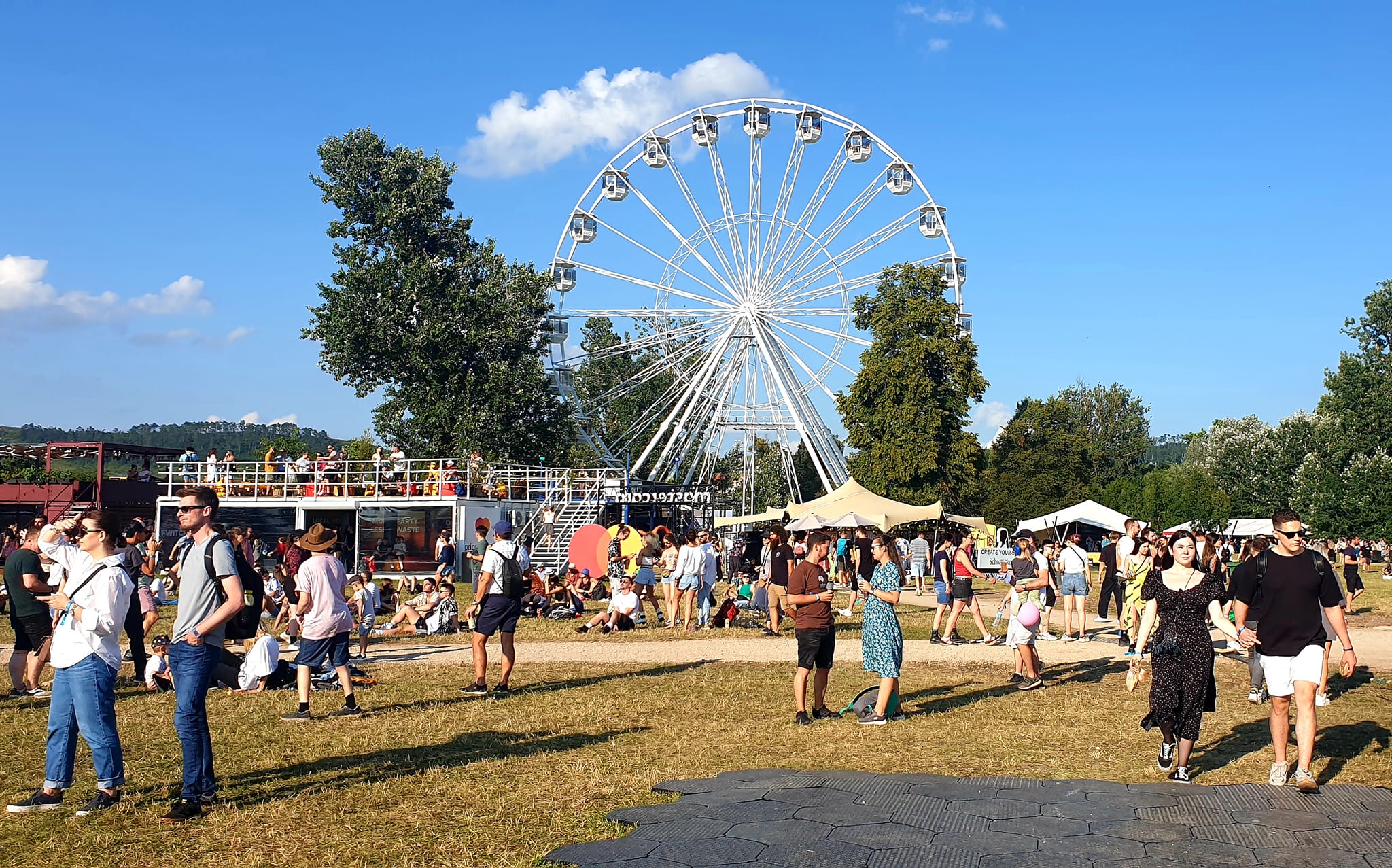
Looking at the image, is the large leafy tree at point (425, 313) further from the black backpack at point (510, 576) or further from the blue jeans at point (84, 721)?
the blue jeans at point (84, 721)

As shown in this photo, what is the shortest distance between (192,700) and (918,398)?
41.3 m

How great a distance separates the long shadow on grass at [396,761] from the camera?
26.5 feet

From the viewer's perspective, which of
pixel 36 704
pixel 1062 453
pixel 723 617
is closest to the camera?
pixel 36 704

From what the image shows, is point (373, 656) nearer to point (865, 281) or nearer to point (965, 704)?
point (965, 704)

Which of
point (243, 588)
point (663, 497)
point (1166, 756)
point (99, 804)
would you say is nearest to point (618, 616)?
point (1166, 756)

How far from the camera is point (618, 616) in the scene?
19828mm

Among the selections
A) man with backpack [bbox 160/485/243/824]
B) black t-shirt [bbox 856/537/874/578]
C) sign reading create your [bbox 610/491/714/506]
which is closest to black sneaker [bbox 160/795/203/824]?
man with backpack [bbox 160/485/243/824]

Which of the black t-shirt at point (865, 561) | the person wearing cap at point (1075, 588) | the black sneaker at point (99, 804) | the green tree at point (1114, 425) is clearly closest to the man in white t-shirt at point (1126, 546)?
the person wearing cap at point (1075, 588)

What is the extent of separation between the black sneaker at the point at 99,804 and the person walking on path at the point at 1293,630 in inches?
288

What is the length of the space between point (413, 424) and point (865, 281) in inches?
641

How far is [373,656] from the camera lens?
622 inches

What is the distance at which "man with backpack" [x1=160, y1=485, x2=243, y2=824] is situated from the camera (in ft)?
22.8

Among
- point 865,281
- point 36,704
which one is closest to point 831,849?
point 36,704

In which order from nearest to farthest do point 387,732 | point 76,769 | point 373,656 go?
point 76,769 → point 387,732 → point 373,656
